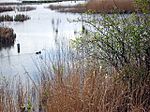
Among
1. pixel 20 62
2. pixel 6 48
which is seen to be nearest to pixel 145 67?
pixel 20 62

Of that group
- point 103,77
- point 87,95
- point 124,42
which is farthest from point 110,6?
point 87,95

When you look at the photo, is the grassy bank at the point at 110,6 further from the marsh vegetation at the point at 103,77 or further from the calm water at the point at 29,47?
the calm water at the point at 29,47

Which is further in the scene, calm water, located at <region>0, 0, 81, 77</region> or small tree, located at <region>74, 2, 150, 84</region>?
calm water, located at <region>0, 0, 81, 77</region>

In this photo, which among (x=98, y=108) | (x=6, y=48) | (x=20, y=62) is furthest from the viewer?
(x=6, y=48)

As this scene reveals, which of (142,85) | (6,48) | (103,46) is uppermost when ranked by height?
(103,46)

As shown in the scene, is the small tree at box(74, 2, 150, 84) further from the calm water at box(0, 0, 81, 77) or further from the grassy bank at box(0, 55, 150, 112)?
the calm water at box(0, 0, 81, 77)

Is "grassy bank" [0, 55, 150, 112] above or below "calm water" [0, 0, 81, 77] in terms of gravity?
above

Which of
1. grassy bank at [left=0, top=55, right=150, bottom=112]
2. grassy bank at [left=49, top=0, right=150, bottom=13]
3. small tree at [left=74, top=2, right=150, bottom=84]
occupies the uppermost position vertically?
grassy bank at [left=49, top=0, right=150, bottom=13]

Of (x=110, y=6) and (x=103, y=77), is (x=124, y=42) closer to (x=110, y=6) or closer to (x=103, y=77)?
(x=103, y=77)

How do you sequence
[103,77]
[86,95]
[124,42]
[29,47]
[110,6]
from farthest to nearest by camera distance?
[29,47], [110,6], [124,42], [103,77], [86,95]

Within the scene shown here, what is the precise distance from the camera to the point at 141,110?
475 cm

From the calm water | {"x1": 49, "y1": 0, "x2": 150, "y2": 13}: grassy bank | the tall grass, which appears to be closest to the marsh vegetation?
the tall grass

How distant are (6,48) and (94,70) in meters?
13.8

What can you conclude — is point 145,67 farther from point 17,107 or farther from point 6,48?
point 6,48
